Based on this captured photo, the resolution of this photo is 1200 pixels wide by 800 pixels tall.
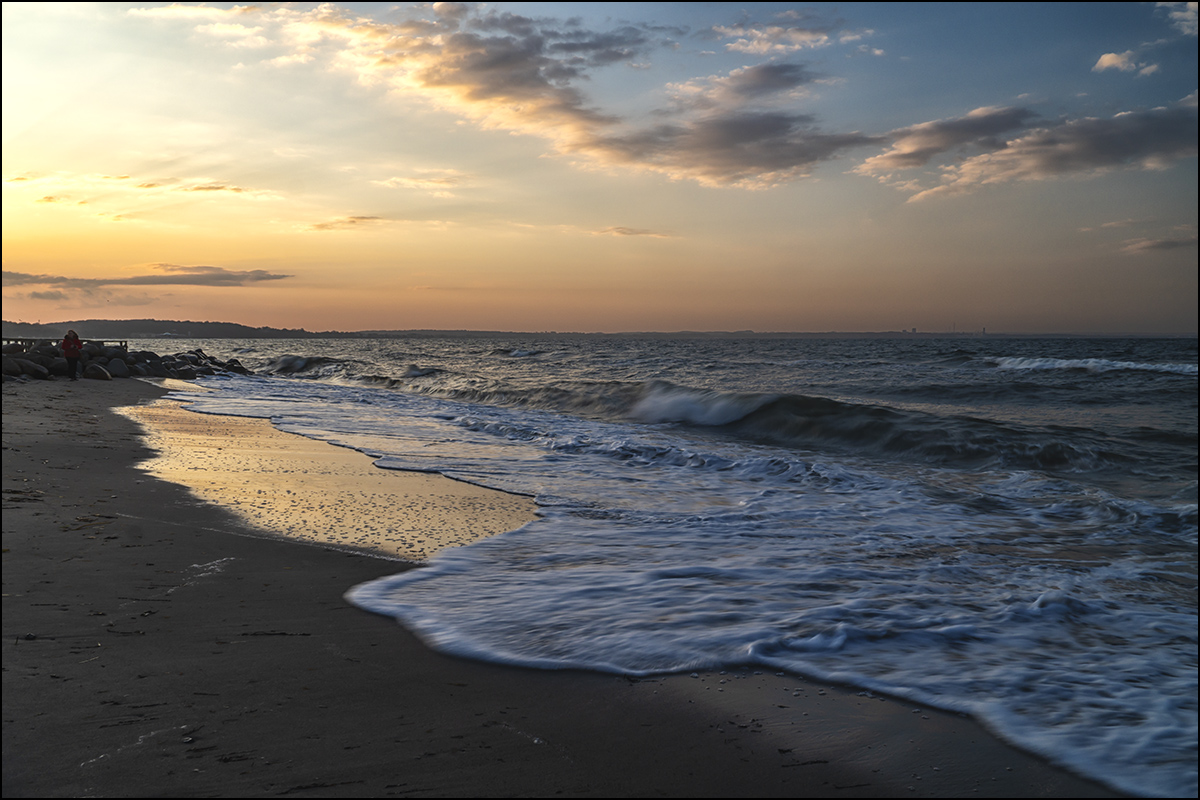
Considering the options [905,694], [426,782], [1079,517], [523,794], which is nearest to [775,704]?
[905,694]

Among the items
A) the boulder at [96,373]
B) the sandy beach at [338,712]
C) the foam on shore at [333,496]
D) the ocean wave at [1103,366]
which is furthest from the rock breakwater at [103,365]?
the ocean wave at [1103,366]

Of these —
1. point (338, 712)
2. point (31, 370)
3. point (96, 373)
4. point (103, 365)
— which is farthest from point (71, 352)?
point (338, 712)

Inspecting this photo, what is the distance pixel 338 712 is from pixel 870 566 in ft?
11.7

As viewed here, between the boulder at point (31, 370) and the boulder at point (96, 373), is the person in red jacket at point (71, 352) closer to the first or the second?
the boulder at point (31, 370)

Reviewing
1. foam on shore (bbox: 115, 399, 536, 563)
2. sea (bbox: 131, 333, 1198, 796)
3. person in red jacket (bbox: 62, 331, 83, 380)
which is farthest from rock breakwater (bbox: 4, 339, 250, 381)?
foam on shore (bbox: 115, 399, 536, 563)

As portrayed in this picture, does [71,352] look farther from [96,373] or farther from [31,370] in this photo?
[96,373]

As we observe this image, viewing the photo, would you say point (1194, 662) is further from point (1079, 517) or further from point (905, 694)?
point (1079, 517)

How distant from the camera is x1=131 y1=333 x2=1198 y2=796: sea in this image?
3000mm

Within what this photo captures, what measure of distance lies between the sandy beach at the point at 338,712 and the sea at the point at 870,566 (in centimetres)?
24

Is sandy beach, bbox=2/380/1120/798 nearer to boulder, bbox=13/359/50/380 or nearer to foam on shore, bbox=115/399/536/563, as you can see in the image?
foam on shore, bbox=115/399/536/563

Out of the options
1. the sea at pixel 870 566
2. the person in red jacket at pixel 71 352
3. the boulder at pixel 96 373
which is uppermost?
the person in red jacket at pixel 71 352

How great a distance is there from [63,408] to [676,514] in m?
11.7

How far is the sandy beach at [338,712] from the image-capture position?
2166mm

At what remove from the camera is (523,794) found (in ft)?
6.95
